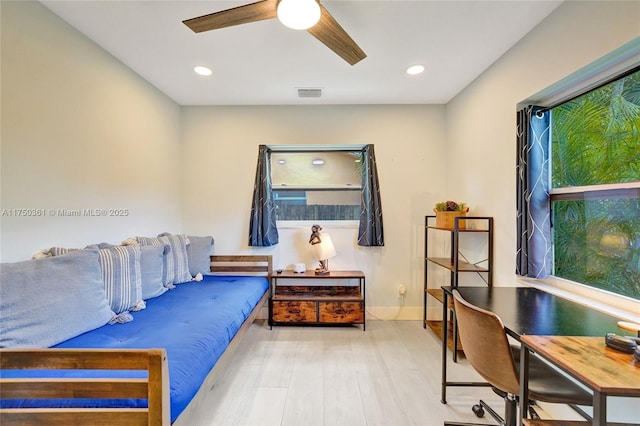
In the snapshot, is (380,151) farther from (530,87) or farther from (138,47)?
(138,47)

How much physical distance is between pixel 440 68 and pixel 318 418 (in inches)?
113

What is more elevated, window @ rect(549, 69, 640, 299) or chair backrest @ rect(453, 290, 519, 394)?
window @ rect(549, 69, 640, 299)

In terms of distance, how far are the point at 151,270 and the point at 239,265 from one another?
1084 millimetres

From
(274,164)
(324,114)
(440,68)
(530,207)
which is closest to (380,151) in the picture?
(324,114)

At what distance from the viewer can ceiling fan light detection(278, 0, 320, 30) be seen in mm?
1292

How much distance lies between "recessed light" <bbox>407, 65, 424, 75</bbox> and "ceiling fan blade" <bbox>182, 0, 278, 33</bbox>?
55.7 inches

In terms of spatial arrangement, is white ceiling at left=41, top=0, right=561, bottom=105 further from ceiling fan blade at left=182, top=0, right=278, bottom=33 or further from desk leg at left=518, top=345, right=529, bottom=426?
desk leg at left=518, top=345, right=529, bottom=426

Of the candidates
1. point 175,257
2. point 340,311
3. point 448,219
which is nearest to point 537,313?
point 448,219

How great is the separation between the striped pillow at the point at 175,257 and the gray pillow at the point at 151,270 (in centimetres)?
19

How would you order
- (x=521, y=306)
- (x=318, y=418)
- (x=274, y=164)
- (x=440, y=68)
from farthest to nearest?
(x=274, y=164) < (x=440, y=68) < (x=318, y=418) < (x=521, y=306)

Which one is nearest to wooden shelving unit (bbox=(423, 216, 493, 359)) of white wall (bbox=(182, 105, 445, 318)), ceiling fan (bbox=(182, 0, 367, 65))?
white wall (bbox=(182, 105, 445, 318))

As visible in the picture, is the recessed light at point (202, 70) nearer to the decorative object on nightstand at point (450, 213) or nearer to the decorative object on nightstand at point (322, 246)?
the decorative object on nightstand at point (322, 246)

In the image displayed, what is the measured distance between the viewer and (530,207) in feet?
6.01

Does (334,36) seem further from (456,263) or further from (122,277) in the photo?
(122,277)
